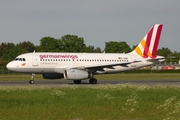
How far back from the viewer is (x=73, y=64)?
149ft

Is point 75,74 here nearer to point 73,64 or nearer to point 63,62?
point 63,62

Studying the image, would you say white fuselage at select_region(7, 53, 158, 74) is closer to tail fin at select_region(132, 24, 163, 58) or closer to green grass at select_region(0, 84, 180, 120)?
tail fin at select_region(132, 24, 163, 58)

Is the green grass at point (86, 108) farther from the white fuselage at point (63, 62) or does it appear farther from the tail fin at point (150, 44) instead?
the tail fin at point (150, 44)

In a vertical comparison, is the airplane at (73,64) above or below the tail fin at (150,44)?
below

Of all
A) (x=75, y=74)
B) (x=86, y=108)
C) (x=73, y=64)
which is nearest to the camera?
(x=86, y=108)

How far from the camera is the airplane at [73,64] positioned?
4353 cm

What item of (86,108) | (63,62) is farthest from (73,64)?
(86,108)

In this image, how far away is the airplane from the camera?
4353 cm

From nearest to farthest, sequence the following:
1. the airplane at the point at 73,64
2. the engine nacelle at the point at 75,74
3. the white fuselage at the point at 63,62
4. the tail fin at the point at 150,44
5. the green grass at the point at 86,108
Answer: the green grass at the point at 86,108 → the engine nacelle at the point at 75,74 → the airplane at the point at 73,64 → the white fuselage at the point at 63,62 → the tail fin at the point at 150,44

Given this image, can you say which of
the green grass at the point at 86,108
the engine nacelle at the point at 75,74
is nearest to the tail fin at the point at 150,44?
the engine nacelle at the point at 75,74

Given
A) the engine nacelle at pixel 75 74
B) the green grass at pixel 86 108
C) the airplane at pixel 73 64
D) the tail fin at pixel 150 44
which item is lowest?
the green grass at pixel 86 108

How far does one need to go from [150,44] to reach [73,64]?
11.3 m

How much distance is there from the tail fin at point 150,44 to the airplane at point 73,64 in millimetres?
618

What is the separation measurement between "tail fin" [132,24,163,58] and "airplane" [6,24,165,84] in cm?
62
